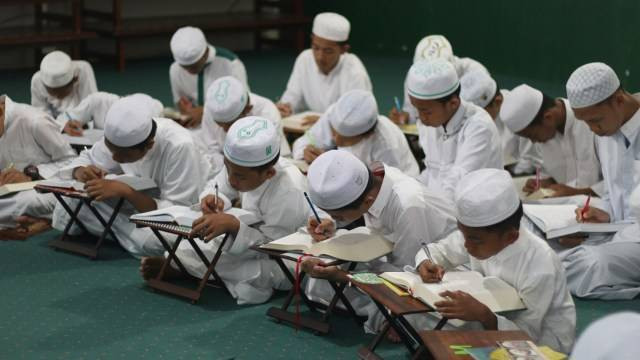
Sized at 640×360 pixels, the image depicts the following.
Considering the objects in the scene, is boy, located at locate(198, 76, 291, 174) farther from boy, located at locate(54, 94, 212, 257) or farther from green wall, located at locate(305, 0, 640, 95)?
green wall, located at locate(305, 0, 640, 95)

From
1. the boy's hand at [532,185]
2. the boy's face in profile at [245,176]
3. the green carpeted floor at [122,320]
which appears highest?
the boy's face in profile at [245,176]

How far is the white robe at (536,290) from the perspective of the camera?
3.86m

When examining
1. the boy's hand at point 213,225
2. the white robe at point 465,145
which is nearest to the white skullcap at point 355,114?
the white robe at point 465,145

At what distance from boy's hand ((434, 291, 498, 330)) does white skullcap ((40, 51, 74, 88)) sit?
4172 mm

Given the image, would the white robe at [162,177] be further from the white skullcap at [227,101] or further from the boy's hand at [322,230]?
the boy's hand at [322,230]

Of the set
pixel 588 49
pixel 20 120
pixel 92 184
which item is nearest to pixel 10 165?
pixel 20 120

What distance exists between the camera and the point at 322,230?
451 cm

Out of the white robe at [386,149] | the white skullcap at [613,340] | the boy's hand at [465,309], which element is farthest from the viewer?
the white robe at [386,149]

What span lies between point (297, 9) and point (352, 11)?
739mm

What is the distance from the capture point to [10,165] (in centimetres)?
612

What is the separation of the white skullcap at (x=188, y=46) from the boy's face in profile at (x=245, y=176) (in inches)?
107

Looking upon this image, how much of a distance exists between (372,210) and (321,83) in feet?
11.1

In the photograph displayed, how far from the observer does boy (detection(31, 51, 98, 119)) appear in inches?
282

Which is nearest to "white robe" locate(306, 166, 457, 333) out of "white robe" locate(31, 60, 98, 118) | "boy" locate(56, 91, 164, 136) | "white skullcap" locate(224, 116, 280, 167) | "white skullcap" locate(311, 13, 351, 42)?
"white skullcap" locate(224, 116, 280, 167)
